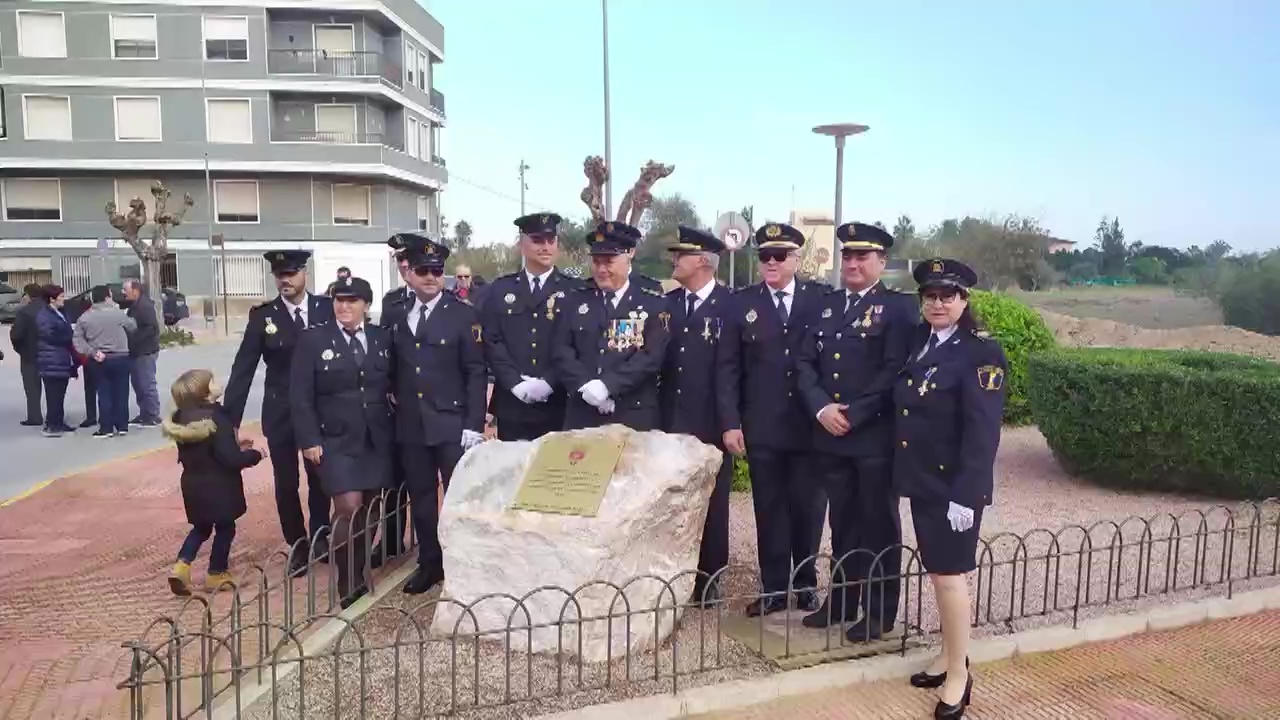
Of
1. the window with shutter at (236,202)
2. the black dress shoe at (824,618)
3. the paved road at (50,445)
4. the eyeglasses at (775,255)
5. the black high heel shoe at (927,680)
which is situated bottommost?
the paved road at (50,445)

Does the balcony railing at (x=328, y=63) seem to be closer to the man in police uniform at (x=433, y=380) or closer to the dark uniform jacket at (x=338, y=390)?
the man in police uniform at (x=433, y=380)

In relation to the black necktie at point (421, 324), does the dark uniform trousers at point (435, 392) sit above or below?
below

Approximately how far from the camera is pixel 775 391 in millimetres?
4941

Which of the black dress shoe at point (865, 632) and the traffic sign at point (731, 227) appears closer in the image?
the black dress shoe at point (865, 632)

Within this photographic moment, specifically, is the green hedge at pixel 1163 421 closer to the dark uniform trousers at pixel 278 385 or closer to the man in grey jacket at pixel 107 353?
the dark uniform trousers at pixel 278 385

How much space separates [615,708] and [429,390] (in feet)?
6.96

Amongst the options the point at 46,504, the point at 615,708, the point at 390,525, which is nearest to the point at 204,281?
the point at 46,504

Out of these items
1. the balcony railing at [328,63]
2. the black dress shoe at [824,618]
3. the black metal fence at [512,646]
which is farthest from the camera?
the balcony railing at [328,63]

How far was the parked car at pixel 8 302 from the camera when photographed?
28.5m

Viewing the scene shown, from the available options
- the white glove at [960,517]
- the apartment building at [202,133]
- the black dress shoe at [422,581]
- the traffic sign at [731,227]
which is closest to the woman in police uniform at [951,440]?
the white glove at [960,517]

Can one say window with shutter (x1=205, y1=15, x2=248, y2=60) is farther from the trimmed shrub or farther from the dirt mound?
the trimmed shrub

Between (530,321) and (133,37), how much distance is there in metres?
34.2

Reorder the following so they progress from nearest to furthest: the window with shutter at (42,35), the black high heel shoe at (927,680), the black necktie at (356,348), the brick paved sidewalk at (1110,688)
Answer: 1. the brick paved sidewalk at (1110,688)
2. the black high heel shoe at (927,680)
3. the black necktie at (356,348)
4. the window with shutter at (42,35)

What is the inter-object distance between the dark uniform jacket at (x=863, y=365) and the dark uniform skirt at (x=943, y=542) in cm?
53
